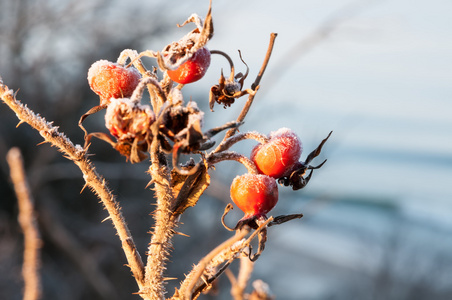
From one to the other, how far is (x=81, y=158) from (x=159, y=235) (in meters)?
0.12

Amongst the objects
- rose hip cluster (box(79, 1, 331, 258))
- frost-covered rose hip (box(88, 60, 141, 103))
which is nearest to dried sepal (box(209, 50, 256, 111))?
rose hip cluster (box(79, 1, 331, 258))

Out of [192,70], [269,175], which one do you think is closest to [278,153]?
[269,175]

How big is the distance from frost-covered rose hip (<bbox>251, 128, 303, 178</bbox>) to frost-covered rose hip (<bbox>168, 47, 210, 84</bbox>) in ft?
0.42

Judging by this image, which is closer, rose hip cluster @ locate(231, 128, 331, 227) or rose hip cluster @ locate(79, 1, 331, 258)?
rose hip cluster @ locate(79, 1, 331, 258)

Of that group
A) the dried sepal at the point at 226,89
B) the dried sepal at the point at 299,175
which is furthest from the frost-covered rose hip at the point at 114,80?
the dried sepal at the point at 299,175

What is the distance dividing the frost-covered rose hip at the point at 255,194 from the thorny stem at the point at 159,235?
116 mm

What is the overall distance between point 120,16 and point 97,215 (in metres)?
2.56

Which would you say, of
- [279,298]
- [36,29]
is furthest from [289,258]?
[36,29]

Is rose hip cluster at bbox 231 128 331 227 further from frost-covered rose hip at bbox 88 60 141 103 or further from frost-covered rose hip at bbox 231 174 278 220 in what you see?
frost-covered rose hip at bbox 88 60 141 103

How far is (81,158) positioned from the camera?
558 millimetres

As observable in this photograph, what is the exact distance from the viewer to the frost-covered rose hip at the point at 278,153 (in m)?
0.62

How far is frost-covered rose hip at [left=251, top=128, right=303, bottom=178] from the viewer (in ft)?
2.04

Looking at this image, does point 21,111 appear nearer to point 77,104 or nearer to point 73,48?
point 77,104

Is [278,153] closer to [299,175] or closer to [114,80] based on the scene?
[299,175]
